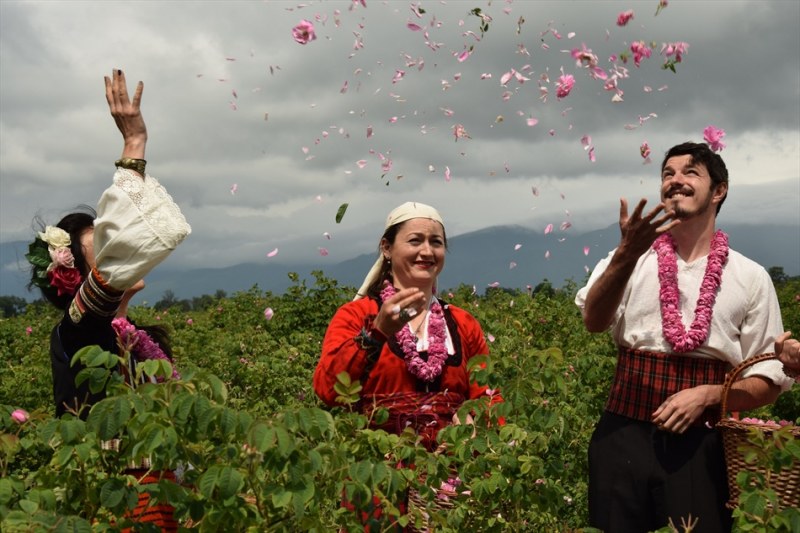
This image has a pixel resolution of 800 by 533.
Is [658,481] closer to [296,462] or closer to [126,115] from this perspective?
[296,462]

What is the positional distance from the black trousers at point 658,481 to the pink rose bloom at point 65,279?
2.15m

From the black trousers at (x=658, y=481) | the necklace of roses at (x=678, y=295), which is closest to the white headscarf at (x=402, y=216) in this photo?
the necklace of roses at (x=678, y=295)

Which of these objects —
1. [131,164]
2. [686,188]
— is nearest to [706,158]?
[686,188]

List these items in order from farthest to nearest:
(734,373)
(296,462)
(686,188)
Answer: (686,188), (734,373), (296,462)

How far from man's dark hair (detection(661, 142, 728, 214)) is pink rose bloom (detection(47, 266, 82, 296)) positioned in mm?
2388

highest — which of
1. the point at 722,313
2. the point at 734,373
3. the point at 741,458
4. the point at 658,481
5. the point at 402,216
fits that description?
the point at 402,216

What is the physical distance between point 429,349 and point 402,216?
0.61m

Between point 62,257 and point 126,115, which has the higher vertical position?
point 126,115

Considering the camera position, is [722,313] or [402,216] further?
[402,216]

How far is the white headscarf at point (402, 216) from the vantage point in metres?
3.83

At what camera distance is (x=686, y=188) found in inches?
139

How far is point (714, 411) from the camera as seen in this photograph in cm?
343

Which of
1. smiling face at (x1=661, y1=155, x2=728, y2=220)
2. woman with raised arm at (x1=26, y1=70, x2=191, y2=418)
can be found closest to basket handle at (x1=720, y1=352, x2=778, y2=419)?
smiling face at (x1=661, y1=155, x2=728, y2=220)

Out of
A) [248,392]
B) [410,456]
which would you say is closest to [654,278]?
[410,456]
